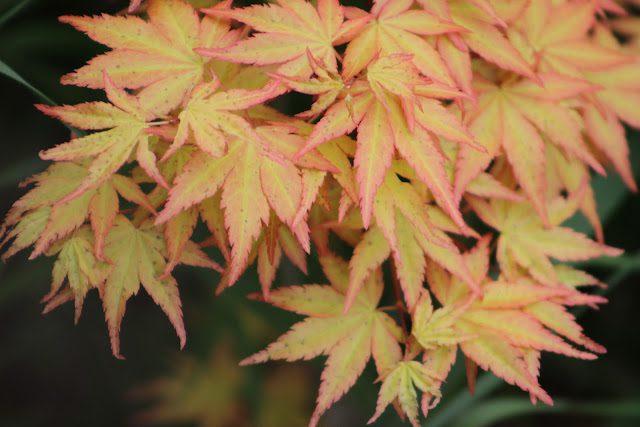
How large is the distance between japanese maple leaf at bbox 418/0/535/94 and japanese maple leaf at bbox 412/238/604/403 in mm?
180

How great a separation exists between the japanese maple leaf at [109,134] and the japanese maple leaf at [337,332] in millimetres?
198

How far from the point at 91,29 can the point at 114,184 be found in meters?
0.14

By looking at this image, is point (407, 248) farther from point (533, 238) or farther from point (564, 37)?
point (564, 37)

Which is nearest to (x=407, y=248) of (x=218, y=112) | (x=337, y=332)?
(x=337, y=332)

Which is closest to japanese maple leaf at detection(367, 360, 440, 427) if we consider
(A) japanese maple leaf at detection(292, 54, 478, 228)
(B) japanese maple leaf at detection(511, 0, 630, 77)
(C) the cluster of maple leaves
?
(C) the cluster of maple leaves

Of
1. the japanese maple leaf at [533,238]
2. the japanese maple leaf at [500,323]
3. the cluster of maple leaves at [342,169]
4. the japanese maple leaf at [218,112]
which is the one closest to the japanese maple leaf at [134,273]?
the cluster of maple leaves at [342,169]

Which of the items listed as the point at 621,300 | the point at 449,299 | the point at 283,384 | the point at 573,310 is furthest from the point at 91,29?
the point at 621,300

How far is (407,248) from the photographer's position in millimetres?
639

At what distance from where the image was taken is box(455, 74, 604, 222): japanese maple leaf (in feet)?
2.23

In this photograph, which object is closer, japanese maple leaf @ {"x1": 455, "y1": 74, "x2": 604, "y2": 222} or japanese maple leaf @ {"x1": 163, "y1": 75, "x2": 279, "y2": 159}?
japanese maple leaf @ {"x1": 163, "y1": 75, "x2": 279, "y2": 159}

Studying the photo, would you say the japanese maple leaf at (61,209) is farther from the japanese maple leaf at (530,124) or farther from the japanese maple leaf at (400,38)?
the japanese maple leaf at (530,124)

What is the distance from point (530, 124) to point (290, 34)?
0.27 m

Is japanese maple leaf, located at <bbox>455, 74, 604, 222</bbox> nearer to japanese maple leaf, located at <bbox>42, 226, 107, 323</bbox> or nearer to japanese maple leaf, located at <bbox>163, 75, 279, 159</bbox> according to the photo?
japanese maple leaf, located at <bbox>163, 75, 279, 159</bbox>

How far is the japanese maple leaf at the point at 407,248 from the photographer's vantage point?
0.60m
